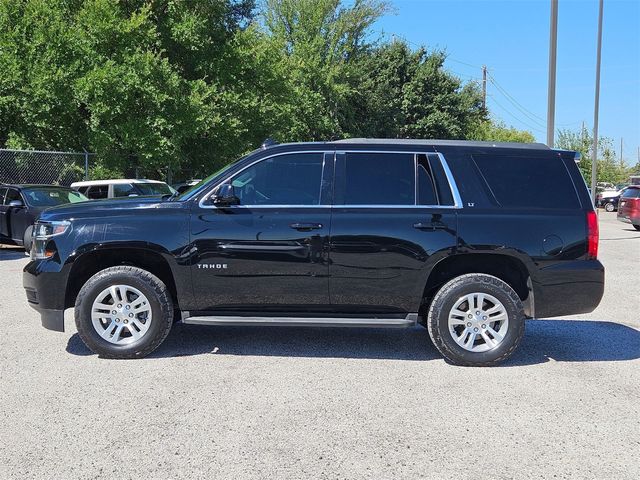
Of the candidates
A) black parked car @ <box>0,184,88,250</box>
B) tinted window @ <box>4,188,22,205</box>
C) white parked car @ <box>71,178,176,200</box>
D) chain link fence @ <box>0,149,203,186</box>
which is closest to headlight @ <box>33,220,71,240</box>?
black parked car @ <box>0,184,88,250</box>

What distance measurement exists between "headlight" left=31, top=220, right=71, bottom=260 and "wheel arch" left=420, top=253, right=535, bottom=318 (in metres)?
3.30

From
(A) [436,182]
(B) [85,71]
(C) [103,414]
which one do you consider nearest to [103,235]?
(C) [103,414]

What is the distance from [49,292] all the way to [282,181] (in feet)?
7.56

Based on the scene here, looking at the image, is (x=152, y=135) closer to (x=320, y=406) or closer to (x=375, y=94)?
(x=320, y=406)

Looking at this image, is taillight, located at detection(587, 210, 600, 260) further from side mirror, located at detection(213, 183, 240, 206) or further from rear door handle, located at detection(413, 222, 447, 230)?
side mirror, located at detection(213, 183, 240, 206)

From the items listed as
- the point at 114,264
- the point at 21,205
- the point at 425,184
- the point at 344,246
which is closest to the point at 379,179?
the point at 425,184

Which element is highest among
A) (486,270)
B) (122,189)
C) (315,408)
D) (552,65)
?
(552,65)

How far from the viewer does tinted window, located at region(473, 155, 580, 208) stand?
5.12m

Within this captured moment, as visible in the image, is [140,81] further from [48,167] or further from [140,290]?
[140,290]

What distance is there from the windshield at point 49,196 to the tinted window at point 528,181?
29.7ft

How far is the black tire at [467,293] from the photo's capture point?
196 inches

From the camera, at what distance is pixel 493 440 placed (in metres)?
3.60

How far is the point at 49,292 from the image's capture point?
200 inches

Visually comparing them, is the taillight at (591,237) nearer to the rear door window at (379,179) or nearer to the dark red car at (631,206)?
the rear door window at (379,179)
